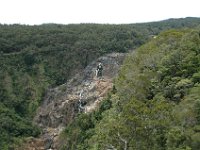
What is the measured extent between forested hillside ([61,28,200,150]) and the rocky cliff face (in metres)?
18.2

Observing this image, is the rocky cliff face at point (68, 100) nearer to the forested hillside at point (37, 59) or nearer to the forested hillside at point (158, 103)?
the forested hillside at point (37, 59)

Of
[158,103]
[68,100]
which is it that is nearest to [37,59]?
[68,100]

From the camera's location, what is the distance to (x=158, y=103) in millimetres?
40812

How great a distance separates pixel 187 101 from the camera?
41.7 m

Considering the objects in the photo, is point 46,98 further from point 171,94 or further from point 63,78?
point 171,94

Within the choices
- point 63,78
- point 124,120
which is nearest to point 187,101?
point 124,120

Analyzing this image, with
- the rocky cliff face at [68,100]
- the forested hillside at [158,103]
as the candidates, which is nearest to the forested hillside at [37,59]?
the rocky cliff face at [68,100]

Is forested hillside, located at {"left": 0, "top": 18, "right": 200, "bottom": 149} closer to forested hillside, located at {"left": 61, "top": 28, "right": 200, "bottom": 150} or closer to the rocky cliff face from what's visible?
the rocky cliff face

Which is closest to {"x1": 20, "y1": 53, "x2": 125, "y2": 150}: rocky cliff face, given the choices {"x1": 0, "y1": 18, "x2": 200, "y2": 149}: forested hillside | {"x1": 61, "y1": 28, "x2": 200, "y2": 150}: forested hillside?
{"x1": 0, "y1": 18, "x2": 200, "y2": 149}: forested hillside

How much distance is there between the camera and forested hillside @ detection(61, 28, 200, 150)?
38438 millimetres

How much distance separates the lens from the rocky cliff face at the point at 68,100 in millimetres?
92312

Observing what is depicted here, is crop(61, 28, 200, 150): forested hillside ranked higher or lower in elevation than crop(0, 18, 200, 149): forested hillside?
higher

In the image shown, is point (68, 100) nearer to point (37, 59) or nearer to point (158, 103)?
point (37, 59)

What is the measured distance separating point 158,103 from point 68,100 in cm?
6035
